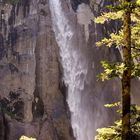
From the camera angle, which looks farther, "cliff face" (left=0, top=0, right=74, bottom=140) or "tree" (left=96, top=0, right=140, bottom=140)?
"cliff face" (left=0, top=0, right=74, bottom=140)

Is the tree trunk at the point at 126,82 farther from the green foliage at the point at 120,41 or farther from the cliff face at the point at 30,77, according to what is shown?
the cliff face at the point at 30,77

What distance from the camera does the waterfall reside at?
28.0 metres

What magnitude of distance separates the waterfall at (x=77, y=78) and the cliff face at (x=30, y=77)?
3.10 feet

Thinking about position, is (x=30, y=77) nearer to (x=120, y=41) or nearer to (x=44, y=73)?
(x=44, y=73)

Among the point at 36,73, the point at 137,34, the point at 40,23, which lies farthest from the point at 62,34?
the point at 137,34

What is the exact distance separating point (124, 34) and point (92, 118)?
825 inches

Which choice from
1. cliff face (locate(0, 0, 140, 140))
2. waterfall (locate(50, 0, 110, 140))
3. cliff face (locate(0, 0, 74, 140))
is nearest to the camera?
cliff face (locate(0, 0, 74, 140))

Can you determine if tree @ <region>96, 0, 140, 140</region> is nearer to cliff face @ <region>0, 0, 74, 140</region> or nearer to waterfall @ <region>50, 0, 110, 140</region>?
cliff face @ <region>0, 0, 74, 140</region>

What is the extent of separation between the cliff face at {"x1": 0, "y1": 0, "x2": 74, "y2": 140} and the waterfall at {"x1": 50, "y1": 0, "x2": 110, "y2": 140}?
0.95m

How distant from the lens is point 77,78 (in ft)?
94.0

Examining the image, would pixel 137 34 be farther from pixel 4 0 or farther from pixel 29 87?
pixel 4 0

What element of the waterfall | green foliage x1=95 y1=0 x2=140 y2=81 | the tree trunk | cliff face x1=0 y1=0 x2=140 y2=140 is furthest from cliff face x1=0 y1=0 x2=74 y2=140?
the tree trunk

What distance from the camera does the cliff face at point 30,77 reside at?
1022 inches

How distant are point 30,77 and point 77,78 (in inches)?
156
